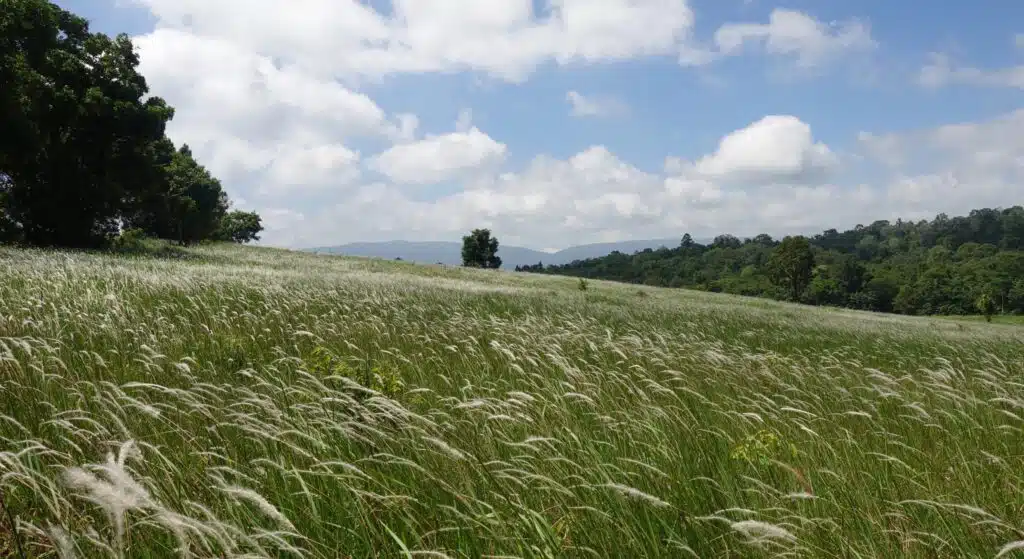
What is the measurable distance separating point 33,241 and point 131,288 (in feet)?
98.6

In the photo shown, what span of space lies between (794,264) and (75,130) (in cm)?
10095

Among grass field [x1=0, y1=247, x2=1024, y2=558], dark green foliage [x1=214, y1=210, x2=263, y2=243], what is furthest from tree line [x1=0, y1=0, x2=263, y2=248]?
dark green foliage [x1=214, y1=210, x2=263, y2=243]

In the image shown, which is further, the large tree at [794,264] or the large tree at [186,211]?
the large tree at [794,264]

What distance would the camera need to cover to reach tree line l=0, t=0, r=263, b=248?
2638 cm

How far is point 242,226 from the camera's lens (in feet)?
335

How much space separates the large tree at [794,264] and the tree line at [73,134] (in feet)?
Answer: 316

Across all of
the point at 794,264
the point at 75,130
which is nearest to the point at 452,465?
the point at 75,130

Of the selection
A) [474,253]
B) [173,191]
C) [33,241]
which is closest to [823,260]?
[474,253]

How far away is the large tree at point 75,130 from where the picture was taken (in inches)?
1066

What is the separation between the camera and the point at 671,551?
2254mm

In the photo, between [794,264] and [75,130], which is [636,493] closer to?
[75,130]

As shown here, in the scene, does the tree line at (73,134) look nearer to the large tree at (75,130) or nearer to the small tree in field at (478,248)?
the large tree at (75,130)

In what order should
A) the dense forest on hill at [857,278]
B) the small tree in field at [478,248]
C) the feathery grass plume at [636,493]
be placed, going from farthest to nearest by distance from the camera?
the small tree in field at [478,248] → the dense forest on hill at [857,278] → the feathery grass plume at [636,493]

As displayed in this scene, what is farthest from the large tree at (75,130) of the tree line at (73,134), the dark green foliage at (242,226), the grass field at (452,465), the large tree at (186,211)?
the dark green foliage at (242,226)
